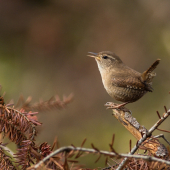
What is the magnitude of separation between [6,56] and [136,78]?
208 cm

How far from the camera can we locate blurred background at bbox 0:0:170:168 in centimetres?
378

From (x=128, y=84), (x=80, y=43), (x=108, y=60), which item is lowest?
(x=128, y=84)

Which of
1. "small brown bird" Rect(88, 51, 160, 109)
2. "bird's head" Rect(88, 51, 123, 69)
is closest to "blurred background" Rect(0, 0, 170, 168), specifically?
"bird's head" Rect(88, 51, 123, 69)

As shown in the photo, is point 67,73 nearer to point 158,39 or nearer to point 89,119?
point 89,119

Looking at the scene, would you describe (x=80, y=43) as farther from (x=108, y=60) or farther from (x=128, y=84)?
(x=128, y=84)

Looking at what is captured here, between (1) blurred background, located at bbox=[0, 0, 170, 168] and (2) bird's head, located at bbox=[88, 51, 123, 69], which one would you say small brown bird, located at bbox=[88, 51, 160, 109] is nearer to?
(2) bird's head, located at bbox=[88, 51, 123, 69]

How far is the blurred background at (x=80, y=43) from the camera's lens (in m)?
3.78

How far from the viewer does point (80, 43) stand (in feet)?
13.1

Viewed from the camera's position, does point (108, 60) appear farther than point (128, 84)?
Yes

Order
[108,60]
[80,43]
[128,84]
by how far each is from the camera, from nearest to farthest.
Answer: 1. [128,84]
2. [108,60]
3. [80,43]

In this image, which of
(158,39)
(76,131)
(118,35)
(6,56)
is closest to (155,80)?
(158,39)

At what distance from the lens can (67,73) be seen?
3.97m

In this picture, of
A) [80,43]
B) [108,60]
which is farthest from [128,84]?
[80,43]

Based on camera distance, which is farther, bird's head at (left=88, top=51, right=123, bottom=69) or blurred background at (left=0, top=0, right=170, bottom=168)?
blurred background at (left=0, top=0, right=170, bottom=168)
